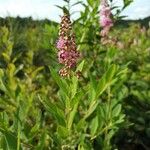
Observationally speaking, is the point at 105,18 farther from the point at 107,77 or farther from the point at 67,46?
the point at 67,46

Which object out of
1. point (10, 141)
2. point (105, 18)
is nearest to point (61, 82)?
point (10, 141)

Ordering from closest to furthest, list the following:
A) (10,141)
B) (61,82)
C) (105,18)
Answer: (10,141) → (61,82) → (105,18)

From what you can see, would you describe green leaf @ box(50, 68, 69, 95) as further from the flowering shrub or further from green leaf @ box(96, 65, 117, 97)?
green leaf @ box(96, 65, 117, 97)

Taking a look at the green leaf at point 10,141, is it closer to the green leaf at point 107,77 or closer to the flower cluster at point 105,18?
the green leaf at point 107,77

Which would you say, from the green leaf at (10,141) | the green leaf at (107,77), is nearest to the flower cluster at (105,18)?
the green leaf at (107,77)

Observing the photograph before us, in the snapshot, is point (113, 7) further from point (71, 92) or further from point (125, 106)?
point (71, 92)

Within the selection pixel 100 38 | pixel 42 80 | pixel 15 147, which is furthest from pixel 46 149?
pixel 42 80
